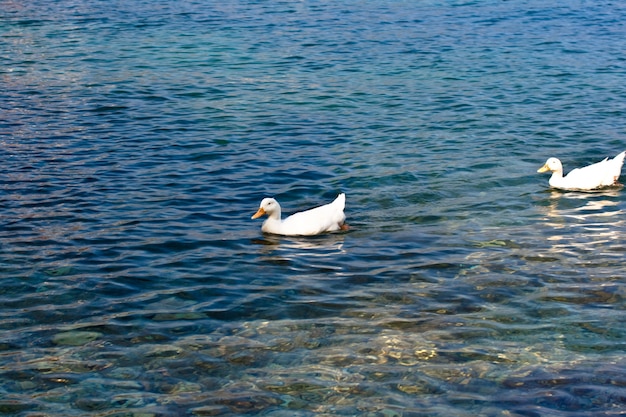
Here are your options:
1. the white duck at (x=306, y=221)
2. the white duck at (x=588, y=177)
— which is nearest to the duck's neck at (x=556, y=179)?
the white duck at (x=588, y=177)

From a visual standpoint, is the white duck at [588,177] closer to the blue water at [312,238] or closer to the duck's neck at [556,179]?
the duck's neck at [556,179]

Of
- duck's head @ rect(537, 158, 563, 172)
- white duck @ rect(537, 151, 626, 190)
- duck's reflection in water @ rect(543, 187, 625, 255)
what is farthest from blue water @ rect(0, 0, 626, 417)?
duck's head @ rect(537, 158, 563, 172)

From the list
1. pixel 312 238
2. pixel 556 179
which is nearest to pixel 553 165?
pixel 556 179

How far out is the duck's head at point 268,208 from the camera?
40.4 feet

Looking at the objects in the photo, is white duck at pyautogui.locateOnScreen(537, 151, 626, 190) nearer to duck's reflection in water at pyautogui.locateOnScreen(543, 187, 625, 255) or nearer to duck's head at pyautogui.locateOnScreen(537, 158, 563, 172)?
duck's head at pyautogui.locateOnScreen(537, 158, 563, 172)

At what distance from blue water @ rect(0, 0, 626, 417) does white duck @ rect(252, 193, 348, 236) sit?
189 mm

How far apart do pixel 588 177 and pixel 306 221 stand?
456 cm

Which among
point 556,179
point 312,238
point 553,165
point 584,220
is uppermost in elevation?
point 553,165

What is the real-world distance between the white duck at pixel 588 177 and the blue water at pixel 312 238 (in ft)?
0.60

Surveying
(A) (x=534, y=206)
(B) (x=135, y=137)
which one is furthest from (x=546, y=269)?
(B) (x=135, y=137)

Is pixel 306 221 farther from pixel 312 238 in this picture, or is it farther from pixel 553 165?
pixel 553 165

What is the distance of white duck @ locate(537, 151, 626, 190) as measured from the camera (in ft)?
45.7

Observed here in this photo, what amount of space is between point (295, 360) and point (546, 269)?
3710 millimetres

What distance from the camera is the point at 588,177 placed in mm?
13938
